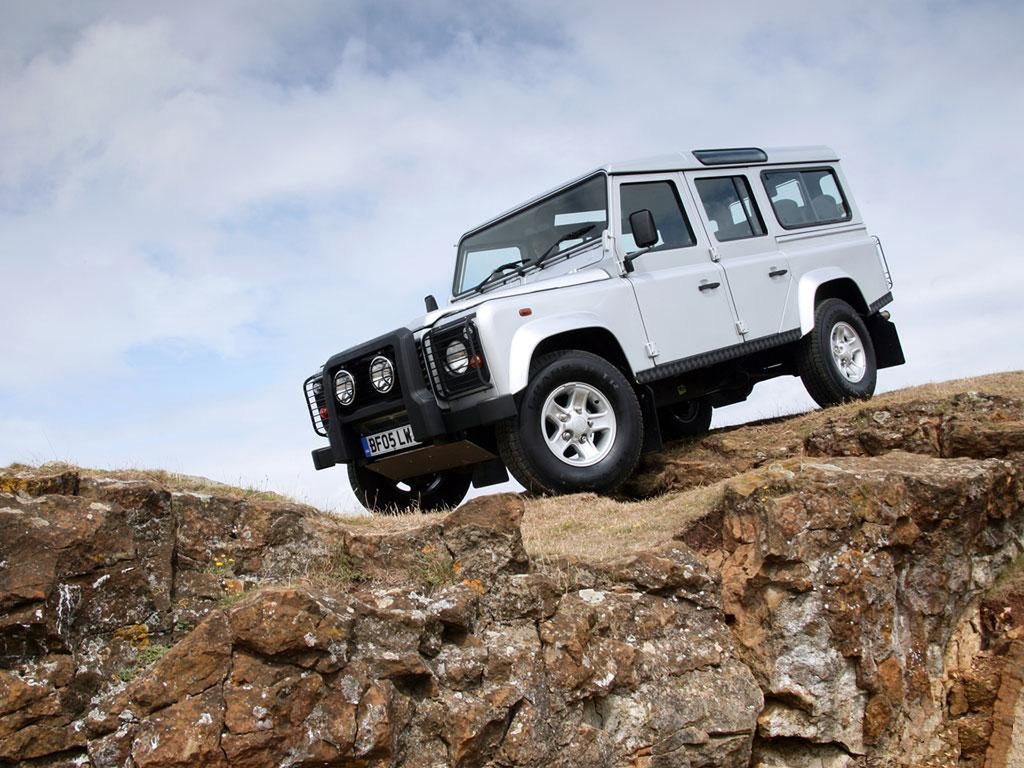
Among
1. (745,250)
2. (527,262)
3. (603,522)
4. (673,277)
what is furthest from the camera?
(745,250)

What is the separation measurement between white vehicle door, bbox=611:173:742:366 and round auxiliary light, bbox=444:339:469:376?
4.95 feet

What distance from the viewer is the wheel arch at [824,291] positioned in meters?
8.64

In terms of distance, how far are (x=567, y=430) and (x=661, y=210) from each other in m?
2.24

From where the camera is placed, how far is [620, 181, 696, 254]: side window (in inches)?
305

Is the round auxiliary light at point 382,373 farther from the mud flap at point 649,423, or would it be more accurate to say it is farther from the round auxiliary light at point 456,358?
the mud flap at point 649,423

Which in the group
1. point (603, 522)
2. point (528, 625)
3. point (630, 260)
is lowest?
point (528, 625)

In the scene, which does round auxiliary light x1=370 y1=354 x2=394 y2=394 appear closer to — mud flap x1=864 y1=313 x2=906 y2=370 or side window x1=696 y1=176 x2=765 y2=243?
side window x1=696 y1=176 x2=765 y2=243

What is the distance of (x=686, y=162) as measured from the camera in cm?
840

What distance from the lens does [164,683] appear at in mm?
3598

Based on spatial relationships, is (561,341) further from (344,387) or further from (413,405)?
(344,387)

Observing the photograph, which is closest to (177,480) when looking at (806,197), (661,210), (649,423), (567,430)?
(567,430)

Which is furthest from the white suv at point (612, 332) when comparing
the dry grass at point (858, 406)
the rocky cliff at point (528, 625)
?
the rocky cliff at point (528, 625)

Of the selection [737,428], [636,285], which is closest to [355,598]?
[636,285]

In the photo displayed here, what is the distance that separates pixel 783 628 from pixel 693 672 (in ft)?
1.95
